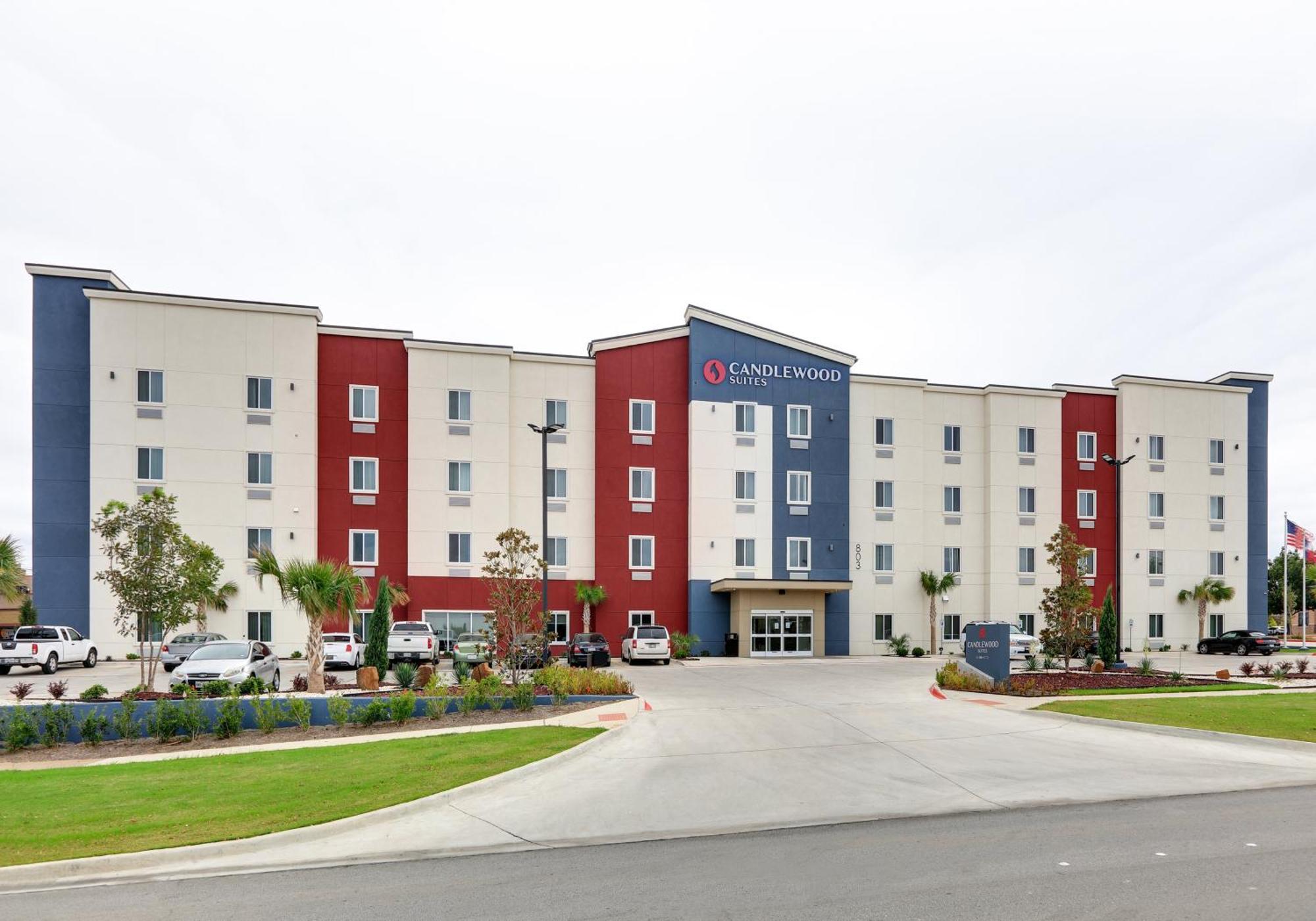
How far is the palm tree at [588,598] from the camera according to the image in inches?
1641

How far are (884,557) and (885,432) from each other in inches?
247

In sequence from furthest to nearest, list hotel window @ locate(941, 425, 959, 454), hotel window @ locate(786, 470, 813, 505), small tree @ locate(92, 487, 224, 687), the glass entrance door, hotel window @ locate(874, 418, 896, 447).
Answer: hotel window @ locate(941, 425, 959, 454) < hotel window @ locate(874, 418, 896, 447) < hotel window @ locate(786, 470, 813, 505) < the glass entrance door < small tree @ locate(92, 487, 224, 687)

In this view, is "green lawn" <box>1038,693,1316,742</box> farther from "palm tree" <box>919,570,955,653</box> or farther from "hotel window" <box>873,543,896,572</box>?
"hotel window" <box>873,543,896,572</box>

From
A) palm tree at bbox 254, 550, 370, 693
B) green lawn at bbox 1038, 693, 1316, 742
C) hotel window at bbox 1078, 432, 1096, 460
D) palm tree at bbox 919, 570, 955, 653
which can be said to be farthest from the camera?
hotel window at bbox 1078, 432, 1096, 460

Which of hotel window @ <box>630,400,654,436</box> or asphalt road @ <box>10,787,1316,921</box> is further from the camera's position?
hotel window @ <box>630,400,654,436</box>

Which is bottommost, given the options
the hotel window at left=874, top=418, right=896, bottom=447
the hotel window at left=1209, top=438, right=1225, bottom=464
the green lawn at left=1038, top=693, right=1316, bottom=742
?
the green lawn at left=1038, top=693, right=1316, bottom=742

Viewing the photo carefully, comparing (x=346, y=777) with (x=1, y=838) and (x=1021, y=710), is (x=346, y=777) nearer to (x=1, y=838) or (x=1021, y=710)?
(x=1, y=838)

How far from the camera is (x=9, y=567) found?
1671 inches

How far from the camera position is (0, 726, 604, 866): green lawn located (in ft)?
32.6

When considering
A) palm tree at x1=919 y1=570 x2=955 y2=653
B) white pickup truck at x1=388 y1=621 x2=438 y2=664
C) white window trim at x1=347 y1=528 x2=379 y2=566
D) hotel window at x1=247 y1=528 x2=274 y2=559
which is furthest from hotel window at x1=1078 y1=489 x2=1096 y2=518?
hotel window at x1=247 y1=528 x2=274 y2=559

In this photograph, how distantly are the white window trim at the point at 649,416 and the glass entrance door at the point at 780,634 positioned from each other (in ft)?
31.8

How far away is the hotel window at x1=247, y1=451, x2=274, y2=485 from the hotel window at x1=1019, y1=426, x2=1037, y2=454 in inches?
1435

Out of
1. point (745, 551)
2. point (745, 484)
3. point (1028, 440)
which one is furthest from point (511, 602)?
point (1028, 440)

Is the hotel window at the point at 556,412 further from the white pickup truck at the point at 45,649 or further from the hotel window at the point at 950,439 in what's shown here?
the white pickup truck at the point at 45,649
